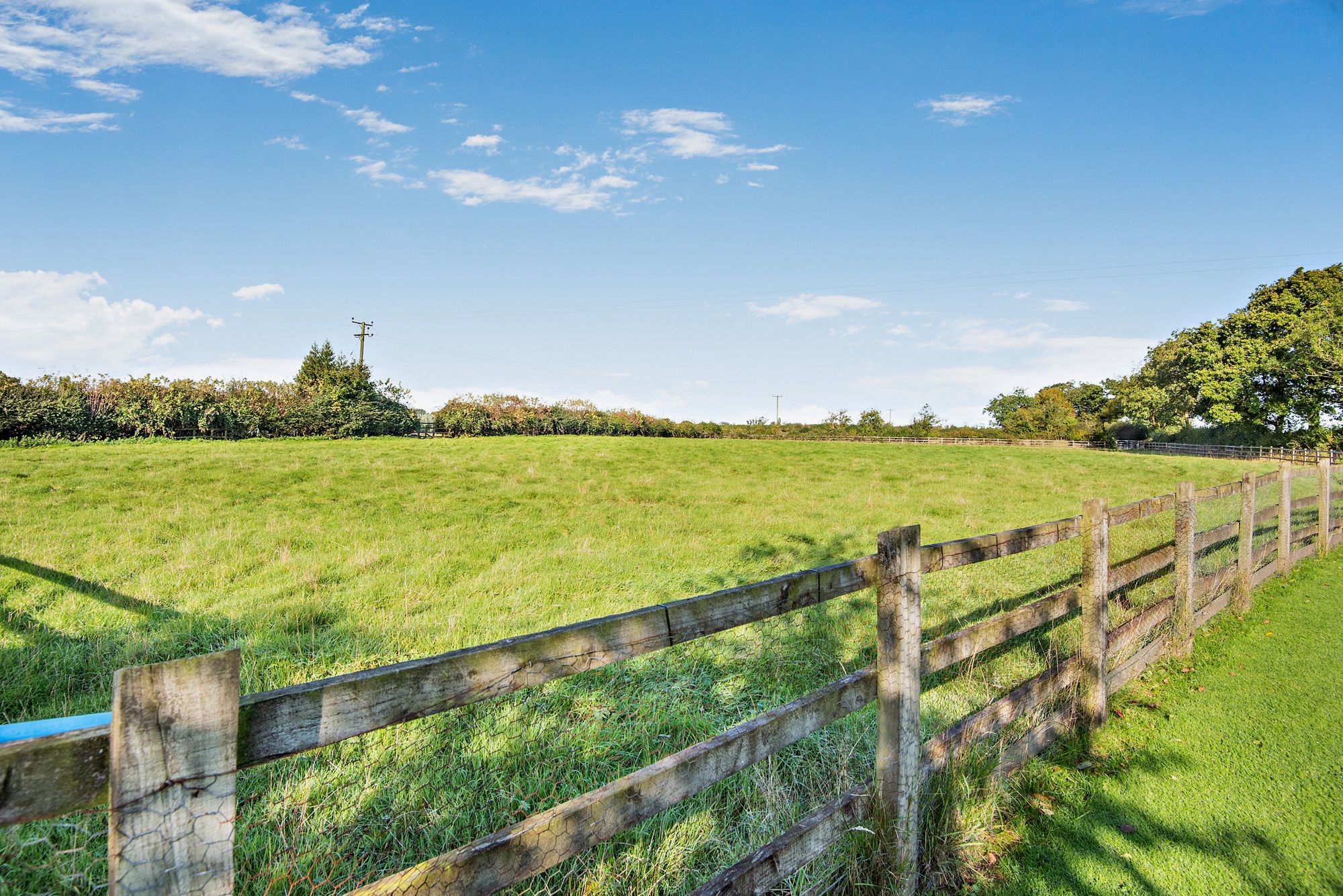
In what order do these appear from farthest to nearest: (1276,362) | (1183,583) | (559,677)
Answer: (1276,362), (1183,583), (559,677)

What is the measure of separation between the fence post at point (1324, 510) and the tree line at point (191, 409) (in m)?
38.5

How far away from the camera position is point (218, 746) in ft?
4.26

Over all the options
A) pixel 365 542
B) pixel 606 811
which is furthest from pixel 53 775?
pixel 365 542

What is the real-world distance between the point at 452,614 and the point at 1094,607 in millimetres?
6022

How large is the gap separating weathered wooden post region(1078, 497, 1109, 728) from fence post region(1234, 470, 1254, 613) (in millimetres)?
4062

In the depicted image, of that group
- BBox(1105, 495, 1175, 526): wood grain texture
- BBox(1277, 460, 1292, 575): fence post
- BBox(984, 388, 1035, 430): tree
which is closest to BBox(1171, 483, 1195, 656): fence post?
BBox(1105, 495, 1175, 526): wood grain texture

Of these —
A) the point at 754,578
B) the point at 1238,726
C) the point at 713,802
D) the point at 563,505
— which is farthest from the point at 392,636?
the point at 563,505

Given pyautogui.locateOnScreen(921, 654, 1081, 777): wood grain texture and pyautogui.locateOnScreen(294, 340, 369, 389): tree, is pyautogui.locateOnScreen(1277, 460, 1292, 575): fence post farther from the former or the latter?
pyautogui.locateOnScreen(294, 340, 369, 389): tree

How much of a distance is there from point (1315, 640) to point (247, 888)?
30.0ft

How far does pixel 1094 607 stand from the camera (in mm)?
4543

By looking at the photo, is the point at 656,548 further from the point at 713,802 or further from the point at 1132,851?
the point at 1132,851

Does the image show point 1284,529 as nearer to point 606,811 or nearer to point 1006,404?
point 606,811

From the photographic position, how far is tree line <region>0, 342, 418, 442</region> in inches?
1059

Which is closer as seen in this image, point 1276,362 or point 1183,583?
point 1183,583
